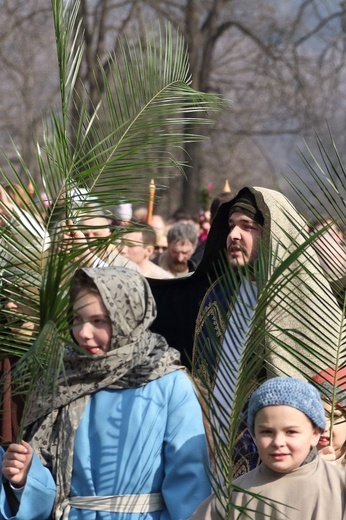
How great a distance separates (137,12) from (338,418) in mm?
20763

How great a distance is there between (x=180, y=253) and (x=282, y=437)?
18.9 ft

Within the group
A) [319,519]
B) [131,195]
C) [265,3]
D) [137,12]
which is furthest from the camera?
[265,3]

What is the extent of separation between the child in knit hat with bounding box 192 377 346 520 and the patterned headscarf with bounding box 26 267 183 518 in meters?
0.54

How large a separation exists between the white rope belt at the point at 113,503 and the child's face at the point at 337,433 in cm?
66

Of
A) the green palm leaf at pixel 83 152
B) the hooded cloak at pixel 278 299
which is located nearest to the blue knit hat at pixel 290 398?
the hooded cloak at pixel 278 299

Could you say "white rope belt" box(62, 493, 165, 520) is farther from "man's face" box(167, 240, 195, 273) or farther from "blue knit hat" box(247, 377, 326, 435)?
"man's face" box(167, 240, 195, 273)

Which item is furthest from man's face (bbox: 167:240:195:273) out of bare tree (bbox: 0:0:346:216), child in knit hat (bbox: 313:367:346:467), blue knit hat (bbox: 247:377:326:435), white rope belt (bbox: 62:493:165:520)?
bare tree (bbox: 0:0:346:216)

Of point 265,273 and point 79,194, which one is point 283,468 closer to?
point 265,273

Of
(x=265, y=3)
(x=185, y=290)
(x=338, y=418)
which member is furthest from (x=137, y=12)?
(x=338, y=418)

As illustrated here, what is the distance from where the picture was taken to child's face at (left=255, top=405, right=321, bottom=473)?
3.84 metres

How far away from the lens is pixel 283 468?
Answer: 3.85 m

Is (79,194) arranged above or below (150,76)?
below

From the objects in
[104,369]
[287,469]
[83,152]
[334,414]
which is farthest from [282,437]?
[83,152]

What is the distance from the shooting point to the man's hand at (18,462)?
4137 millimetres
